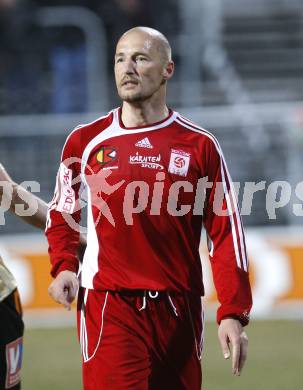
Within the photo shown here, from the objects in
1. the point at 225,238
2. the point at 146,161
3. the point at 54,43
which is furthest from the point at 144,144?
the point at 54,43

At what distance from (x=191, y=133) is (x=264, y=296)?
20.3ft

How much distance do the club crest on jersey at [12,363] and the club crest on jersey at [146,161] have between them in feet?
3.04

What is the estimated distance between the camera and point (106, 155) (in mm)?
Answer: 4539

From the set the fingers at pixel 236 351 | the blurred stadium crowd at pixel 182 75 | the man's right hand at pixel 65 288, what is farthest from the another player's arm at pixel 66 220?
the blurred stadium crowd at pixel 182 75

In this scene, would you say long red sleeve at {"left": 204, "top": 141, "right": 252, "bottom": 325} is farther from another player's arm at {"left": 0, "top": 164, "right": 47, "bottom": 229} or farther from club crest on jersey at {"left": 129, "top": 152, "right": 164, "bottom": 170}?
another player's arm at {"left": 0, "top": 164, "right": 47, "bottom": 229}

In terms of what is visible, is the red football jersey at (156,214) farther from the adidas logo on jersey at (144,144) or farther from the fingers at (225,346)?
the fingers at (225,346)

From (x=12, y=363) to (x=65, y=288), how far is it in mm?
406

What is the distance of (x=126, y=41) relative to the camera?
4.50 meters

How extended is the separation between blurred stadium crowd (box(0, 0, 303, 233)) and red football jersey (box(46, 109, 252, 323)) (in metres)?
6.63

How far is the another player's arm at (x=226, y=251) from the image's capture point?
4.34 m

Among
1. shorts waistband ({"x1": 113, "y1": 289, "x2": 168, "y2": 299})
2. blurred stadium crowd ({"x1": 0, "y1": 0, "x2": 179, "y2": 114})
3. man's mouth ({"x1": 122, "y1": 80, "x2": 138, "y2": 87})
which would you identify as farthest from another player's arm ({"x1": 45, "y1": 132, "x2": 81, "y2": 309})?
blurred stadium crowd ({"x1": 0, "y1": 0, "x2": 179, "y2": 114})

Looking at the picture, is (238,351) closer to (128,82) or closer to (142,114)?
(142,114)

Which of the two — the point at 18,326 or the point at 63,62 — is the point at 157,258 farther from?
the point at 63,62

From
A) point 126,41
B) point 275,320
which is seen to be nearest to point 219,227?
point 126,41
